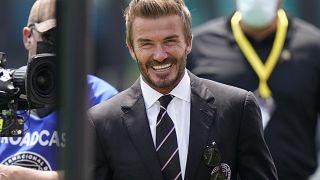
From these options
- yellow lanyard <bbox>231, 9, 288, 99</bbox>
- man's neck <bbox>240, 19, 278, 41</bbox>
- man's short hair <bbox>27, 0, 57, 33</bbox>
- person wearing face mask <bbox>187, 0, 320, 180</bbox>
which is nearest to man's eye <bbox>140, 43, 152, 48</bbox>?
man's short hair <bbox>27, 0, 57, 33</bbox>

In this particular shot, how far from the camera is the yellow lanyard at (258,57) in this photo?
14.9 ft

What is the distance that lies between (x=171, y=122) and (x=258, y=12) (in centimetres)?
206

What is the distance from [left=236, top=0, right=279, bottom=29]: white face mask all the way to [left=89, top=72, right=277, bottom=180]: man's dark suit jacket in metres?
1.87

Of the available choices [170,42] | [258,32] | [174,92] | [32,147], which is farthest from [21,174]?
[258,32]

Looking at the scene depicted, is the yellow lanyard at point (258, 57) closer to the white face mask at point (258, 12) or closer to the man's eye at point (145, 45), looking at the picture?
the white face mask at point (258, 12)

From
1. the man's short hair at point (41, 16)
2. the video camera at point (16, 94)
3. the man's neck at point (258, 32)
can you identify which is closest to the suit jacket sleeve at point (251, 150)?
the video camera at point (16, 94)

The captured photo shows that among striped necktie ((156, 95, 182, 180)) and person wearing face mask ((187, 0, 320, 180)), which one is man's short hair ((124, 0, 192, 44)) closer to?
striped necktie ((156, 95, 182, 180))

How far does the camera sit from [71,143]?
1.43 meters

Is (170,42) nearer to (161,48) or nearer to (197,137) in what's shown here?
(161,48)

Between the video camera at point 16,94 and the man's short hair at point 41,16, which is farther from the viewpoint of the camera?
the man's short hair at point 41,16

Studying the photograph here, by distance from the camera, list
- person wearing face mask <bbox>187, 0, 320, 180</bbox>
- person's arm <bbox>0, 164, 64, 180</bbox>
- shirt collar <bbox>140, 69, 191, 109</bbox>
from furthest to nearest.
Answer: person wearing face mask <bbox>187, 0, 320, 180</bbox>
person's arm <bbox>0, 164, 64, 180</bbox>
shirt collar <bbox>140, 69, 191, 109</bbox>

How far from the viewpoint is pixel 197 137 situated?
2838mm

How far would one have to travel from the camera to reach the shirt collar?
9.54ft

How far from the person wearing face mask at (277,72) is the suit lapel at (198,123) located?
1541mm
